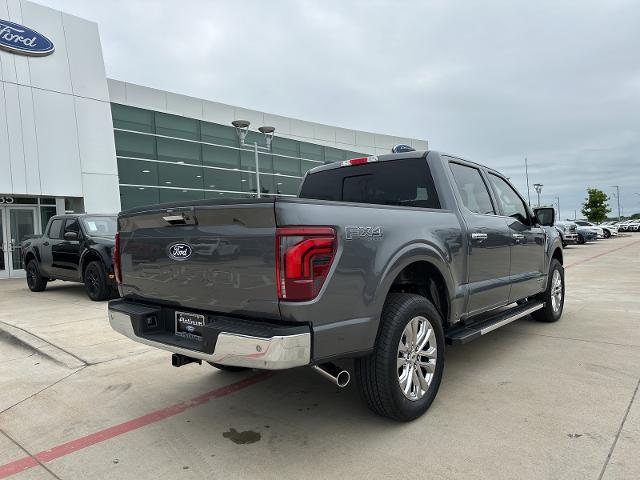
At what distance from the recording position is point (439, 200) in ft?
13.0

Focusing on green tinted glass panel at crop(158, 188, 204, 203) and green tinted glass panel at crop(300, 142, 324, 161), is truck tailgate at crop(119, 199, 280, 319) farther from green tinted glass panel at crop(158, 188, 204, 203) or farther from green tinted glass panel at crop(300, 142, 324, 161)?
green tinted glass panel at crop(300, 142, 324, 161)

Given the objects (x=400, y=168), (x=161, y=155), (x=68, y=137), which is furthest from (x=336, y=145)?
(x=400, y=168)

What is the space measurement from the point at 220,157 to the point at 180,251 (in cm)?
2091

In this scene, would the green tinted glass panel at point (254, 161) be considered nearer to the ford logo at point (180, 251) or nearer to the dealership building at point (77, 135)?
the dealership building at point (77, 135)

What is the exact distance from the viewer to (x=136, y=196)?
19.3 m

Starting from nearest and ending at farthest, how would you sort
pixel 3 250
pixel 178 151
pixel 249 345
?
pixel 249 345, pixel 3 250, pixel 178 151

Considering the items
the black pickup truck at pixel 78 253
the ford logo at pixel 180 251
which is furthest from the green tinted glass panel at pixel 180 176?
the ford logo at pixel 180 251

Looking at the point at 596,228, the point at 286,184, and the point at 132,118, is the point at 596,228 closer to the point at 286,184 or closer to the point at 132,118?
the point at 286,184

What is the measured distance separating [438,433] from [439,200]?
1.81 metres

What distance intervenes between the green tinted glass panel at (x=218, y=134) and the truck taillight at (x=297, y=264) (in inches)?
834

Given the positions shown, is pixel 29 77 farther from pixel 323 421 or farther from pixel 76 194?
pixel 323 421

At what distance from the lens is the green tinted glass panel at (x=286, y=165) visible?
26109 millimetres

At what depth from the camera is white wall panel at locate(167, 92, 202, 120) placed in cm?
2172

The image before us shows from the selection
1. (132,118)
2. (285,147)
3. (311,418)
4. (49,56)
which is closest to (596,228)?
(285,147)
